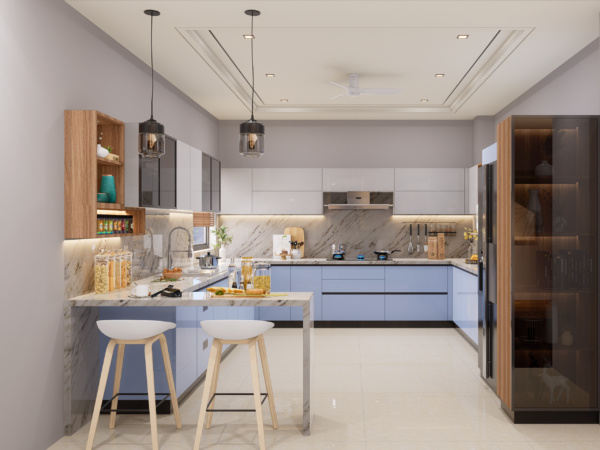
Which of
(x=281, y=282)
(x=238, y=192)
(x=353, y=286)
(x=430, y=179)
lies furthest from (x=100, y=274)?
(x=430, y=179)

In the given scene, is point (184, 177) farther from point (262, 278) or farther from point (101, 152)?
point (262, 278)

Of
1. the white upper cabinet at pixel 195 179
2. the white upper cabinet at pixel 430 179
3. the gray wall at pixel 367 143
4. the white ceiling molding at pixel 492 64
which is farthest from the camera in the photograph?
the gray wall at pixel 367 143

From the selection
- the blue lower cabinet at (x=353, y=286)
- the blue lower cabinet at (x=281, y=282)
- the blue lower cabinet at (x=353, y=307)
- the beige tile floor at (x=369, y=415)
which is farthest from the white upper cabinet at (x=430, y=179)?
the beige tile floor at (x=369, y=415)

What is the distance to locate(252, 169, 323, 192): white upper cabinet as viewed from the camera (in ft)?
21.1

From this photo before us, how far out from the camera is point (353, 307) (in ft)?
20.1

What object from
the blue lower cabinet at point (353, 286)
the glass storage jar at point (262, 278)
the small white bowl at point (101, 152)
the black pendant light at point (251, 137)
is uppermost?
the black pendant light at point (251, 137)

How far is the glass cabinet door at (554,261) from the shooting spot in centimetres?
323

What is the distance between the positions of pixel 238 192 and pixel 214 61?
94.6 inches

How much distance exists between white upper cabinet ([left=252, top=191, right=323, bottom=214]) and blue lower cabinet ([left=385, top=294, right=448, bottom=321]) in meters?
1.59

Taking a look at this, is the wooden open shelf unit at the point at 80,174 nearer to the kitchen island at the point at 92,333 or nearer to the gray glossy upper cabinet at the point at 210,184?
the kitchen island at the point at 92,333

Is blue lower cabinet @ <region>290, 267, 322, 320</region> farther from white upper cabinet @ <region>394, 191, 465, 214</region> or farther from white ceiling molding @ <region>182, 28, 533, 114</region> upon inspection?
white ceiling molding @ <region>182, 28, 533, 114</region>

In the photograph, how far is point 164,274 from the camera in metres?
4.23

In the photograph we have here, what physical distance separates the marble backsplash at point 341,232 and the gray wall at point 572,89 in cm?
221

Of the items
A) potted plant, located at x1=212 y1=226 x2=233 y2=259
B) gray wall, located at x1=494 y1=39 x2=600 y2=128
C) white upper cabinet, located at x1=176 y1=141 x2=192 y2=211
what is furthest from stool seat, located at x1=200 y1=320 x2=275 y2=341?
potted plant, located at x1=212 y1=226 x2=233 y2=259
